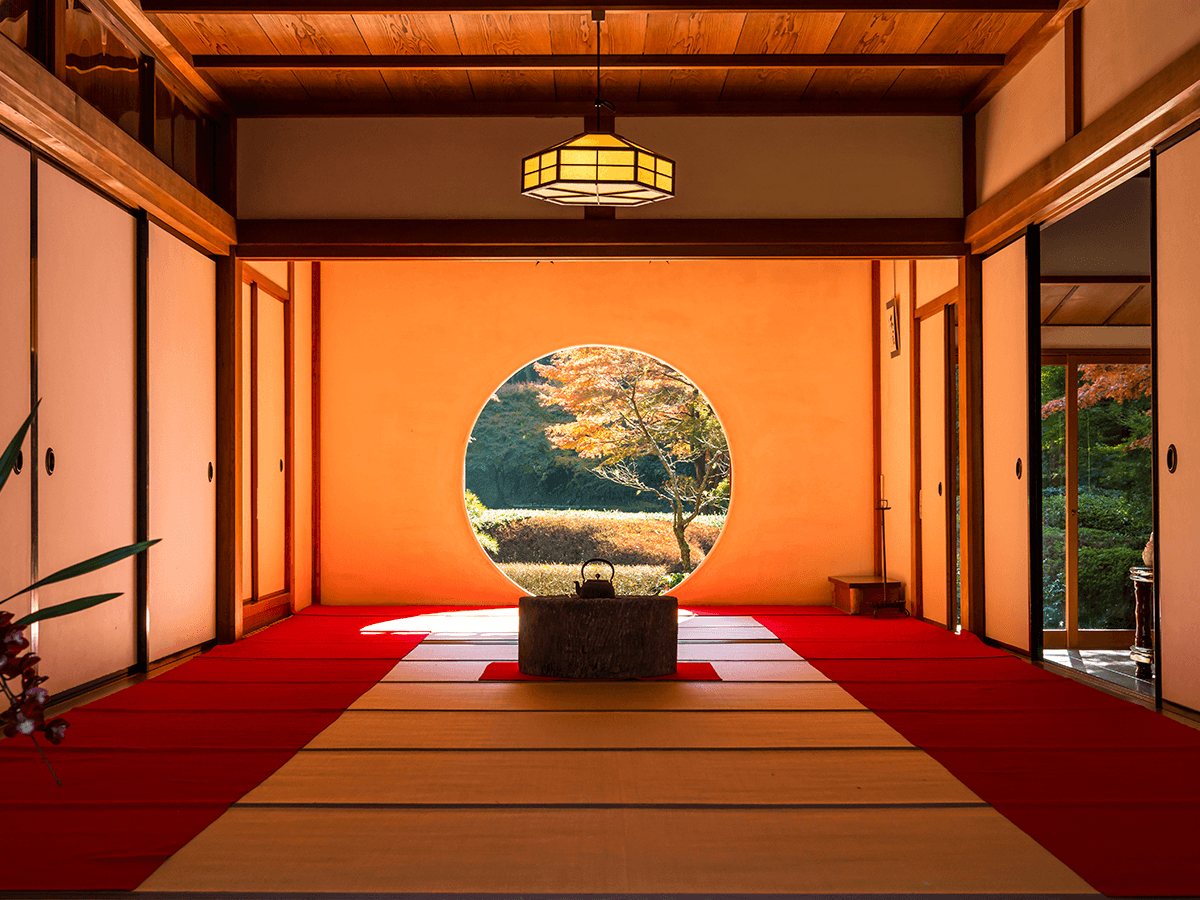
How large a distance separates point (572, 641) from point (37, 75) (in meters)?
2.99

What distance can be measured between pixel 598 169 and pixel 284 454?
3.83m

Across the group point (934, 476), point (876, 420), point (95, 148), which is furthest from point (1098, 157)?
point (95, 148)

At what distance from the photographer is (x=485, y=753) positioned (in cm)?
321

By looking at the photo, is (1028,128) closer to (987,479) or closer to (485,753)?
(987,479)

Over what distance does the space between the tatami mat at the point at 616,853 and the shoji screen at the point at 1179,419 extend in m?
1.60

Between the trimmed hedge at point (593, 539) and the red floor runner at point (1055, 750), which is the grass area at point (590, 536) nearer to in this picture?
the trimmed hedge at point (593, 539)

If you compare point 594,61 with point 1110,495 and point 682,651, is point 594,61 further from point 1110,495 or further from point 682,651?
point 1110,495

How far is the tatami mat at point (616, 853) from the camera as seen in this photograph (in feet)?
6.95

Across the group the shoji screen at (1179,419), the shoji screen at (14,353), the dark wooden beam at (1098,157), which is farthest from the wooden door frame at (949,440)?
the shoji screen at (14,353)

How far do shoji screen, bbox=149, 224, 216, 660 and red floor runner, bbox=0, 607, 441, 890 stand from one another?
1.09 feet

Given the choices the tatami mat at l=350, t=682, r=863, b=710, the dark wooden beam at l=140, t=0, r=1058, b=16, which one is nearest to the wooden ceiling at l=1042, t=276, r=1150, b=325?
the dark wooden beam at l=140, t=0, r=1058, b=16

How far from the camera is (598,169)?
4402mm

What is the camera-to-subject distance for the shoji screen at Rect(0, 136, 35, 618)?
141 inches

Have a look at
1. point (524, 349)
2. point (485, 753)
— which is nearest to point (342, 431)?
point (524, 349)
